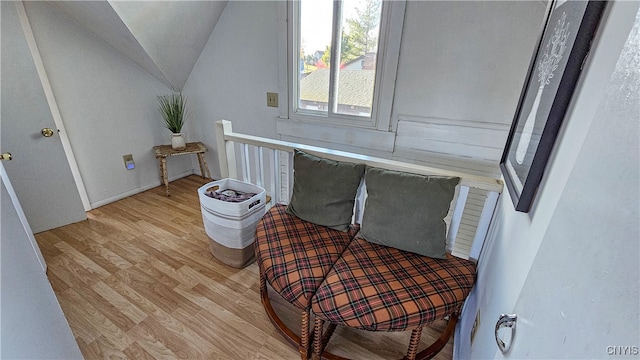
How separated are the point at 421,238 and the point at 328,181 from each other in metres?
0.55

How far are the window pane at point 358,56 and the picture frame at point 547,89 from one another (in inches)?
47.9

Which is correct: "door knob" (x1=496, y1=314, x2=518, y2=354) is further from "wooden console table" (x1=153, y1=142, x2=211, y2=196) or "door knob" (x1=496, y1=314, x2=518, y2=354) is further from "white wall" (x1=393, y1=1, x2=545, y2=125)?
"wooden console table" (x1=153, y1=142, x2=211, y2=196)

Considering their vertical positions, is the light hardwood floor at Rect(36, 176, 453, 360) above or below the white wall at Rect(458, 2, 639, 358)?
below

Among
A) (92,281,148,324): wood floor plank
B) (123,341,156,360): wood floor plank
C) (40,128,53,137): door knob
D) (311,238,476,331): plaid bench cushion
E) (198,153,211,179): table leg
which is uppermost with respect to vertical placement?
(40,128,53,137): door knob

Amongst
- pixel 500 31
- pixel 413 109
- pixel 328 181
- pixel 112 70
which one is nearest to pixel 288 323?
pixel 328 181

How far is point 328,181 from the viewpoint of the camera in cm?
148

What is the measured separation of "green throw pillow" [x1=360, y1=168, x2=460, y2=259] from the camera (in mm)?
1262

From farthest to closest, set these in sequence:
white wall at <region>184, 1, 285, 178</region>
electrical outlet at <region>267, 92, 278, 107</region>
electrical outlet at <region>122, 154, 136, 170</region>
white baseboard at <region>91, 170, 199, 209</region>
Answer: electrical outlet at <region>122, 154, 136, 170</region> → white baseboard at <region>91, 170, 199, 209</region> → electrical outlet at <region>267, 92, 278, 107</region> → white wall at <region>184, 1, 285, 178</region>

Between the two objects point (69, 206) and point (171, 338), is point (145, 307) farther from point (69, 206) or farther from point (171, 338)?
point (69, 206)

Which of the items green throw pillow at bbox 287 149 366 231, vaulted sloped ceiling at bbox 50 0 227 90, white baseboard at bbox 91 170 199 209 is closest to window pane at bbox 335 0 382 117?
green throw pillow at bbox 287 149 366 231

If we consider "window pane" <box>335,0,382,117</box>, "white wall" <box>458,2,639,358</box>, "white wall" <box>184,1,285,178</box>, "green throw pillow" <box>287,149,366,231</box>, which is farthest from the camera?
"white wall" <box>184,1,285,178</box>

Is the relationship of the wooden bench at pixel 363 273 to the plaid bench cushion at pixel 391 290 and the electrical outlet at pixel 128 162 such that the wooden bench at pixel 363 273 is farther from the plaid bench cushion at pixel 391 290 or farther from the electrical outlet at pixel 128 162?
the electrical outlet at pixel 128 162

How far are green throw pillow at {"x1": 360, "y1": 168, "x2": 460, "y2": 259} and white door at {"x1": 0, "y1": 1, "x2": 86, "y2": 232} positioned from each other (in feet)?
8.25

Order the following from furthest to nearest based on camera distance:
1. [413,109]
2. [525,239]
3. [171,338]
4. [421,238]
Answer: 1. [413,109]
2. [171,338]
3. [421,238]
4. [525,239]
